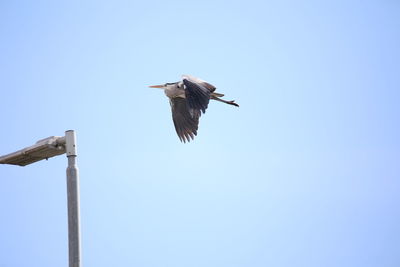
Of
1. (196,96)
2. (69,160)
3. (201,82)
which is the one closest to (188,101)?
(196,96)

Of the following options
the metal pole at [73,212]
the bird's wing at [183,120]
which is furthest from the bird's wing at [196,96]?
the metal pole at [73,212]

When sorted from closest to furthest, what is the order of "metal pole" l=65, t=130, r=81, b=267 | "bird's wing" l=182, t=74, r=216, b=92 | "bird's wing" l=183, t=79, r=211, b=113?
"metal pole" l=65, t=130, r=81, b=267, "bird's wing" l=183, t=79, r=211, b=113, "bird's wing" l=182, t=74, r=216, b=92

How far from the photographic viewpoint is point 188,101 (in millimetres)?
13016

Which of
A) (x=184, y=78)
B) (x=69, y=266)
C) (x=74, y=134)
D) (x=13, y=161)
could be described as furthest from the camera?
(x=184, y=78)

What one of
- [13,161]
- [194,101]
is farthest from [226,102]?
[13,161]

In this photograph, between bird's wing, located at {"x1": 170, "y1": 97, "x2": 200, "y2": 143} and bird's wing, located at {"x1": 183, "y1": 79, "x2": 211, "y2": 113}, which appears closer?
bird's wing, located at {"x1": 183, "y1": 79, "x2": 211, "y2": 113}

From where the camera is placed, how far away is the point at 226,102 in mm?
16266

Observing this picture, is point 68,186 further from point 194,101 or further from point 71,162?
point 194,101

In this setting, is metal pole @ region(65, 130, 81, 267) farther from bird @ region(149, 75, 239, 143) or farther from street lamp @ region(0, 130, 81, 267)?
bird @ region(149, 75, 239, 143)

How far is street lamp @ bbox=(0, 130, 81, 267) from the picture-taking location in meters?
5.60

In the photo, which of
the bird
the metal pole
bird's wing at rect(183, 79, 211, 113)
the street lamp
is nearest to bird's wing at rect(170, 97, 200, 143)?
the bird

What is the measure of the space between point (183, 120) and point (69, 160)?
8985 millimetres

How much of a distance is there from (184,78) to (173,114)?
1.42 metres

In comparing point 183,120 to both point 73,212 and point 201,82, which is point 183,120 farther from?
point 73,212
